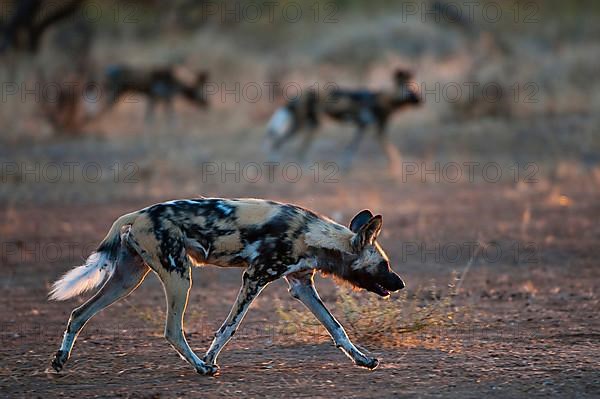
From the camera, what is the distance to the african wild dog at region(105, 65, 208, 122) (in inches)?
731

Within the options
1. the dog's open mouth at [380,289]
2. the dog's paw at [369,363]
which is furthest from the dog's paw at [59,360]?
the dog's open mouth at [380,289]

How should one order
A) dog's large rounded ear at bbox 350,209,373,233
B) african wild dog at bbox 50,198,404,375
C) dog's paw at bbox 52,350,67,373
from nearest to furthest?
african wild dog at bbox 50,198,404,375, dog's paw at bbox 52,350,67,373, dog's large rounded ear at bbox 350,209,373,233

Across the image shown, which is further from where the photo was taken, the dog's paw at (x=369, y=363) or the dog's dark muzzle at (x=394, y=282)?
the dog's dark muzzle at (x=394, y=282)

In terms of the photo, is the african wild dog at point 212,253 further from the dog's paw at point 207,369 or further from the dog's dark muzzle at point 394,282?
the dog's dark muzzle at point 394,282

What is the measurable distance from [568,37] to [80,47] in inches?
473

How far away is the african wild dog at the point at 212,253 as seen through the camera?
191 inches

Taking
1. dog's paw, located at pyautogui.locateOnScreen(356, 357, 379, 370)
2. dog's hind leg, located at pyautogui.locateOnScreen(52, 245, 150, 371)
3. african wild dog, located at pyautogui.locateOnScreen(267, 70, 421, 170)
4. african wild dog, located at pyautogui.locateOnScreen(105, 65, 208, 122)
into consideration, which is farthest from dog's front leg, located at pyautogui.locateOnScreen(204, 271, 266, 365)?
african wild dog, located at pyautogui.locateOnScreen(105, 65, 208, 122)

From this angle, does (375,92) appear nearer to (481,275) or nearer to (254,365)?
(481,275)

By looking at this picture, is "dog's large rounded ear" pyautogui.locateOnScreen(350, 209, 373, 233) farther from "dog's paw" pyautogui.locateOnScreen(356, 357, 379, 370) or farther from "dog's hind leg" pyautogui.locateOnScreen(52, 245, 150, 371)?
"dog's hind leg" pyautogui.locateOnScreen(52, 245, 150, 371)

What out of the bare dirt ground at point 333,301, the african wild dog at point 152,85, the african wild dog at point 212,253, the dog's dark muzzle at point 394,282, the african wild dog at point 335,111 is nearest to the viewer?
the bare dirt ground at point 333,301

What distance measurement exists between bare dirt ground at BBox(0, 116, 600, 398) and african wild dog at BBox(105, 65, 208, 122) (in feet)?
14.3

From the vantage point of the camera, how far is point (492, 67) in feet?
65.1

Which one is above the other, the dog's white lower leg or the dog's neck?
the dog's neck

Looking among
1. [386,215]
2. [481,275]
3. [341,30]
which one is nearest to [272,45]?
[341,30]
